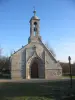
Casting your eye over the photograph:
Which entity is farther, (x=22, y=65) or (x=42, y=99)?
(x=22, y=65)

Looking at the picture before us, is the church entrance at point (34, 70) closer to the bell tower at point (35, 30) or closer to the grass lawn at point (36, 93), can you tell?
the bell tower at point (35, 30)

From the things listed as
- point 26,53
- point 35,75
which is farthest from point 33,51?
point 35,75

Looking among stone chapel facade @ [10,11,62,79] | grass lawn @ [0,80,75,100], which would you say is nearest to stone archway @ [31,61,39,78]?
stone chapel facade @ [10,11,62,79]

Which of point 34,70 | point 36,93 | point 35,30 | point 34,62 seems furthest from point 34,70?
point 36,93

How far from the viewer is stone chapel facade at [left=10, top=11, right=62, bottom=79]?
41938 millimetres

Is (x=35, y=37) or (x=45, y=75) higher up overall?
(x=35, y=37)

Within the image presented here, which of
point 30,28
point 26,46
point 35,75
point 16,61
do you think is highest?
point 30,28

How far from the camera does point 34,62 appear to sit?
4316 centimetres

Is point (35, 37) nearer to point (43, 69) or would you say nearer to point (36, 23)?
point (36, 23)

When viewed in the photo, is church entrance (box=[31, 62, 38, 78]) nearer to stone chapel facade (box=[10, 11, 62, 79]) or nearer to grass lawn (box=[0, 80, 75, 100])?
stone chapel facade (box=[10, 11, 62, 79])

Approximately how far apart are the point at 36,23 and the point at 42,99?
32369 mm

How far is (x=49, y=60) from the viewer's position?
141 feet

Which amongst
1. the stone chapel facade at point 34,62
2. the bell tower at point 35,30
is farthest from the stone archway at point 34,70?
the bell tower at point 35,30

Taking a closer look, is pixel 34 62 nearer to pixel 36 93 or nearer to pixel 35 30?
pixel 35 30
